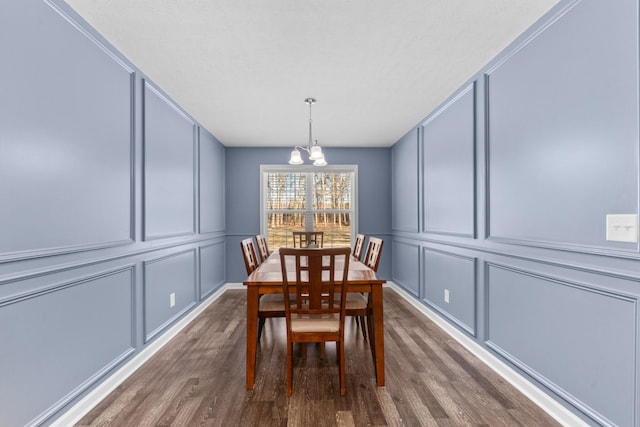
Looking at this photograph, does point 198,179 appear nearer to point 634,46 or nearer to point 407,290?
point 407,290

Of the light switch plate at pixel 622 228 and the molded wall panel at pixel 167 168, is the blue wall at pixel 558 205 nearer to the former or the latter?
the light switch plate at pixel 622 228

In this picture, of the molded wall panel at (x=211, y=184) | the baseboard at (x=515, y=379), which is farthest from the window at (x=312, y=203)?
the baseboard at (x=515, y=379)

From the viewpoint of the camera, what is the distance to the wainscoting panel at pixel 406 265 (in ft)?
13.8

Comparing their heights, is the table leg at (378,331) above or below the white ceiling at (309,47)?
below

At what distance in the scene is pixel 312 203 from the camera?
5.49 meters

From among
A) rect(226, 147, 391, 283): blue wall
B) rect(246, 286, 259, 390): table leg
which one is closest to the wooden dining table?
rect(246, 286, 259, 390): table leg

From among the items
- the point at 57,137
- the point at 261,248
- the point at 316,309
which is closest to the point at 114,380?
the point at 316,309

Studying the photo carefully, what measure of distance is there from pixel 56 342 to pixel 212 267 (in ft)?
9.37

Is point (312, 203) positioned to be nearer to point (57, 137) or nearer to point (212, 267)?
point (212, 267)

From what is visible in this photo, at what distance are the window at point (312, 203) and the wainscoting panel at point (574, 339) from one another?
3.28m

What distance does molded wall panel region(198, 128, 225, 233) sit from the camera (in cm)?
423

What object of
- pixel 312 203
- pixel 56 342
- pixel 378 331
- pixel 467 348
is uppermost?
pixel 312 203

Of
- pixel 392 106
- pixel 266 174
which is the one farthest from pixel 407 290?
pixel 266 174

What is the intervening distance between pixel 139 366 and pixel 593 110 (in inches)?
134
